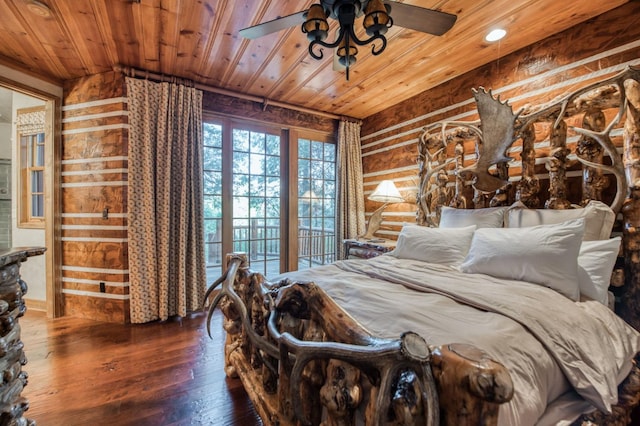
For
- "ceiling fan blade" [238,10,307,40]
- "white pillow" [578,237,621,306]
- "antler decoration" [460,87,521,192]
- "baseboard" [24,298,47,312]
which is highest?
"ceiling fan blade" [238,10,307,40]

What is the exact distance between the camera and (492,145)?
2332 mm

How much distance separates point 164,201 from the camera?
2971mm

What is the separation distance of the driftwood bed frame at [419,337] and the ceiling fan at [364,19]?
1.11 metres

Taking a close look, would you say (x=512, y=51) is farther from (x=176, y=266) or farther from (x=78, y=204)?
(x=78, y=204)

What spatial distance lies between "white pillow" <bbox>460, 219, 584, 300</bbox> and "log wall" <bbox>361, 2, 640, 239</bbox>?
0.86m

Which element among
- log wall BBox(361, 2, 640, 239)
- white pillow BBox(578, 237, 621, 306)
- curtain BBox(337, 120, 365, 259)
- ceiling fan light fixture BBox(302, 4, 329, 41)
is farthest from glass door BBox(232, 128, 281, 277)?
white pillow BBox(578, 237, 621, 306)

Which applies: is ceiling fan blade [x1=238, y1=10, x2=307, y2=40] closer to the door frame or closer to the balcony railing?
the balcony railing

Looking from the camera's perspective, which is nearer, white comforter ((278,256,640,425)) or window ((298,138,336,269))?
white comforter ((278,256,640,425))

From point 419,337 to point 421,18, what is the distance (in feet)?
5.25

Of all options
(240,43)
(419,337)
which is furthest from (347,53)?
(419,337)

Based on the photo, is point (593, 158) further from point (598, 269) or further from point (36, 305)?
point (36, 305)

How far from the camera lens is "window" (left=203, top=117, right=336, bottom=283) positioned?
11.4 ft

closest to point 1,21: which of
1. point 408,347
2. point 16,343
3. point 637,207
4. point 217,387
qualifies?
point 16,343

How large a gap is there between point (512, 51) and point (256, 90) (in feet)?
8.84
